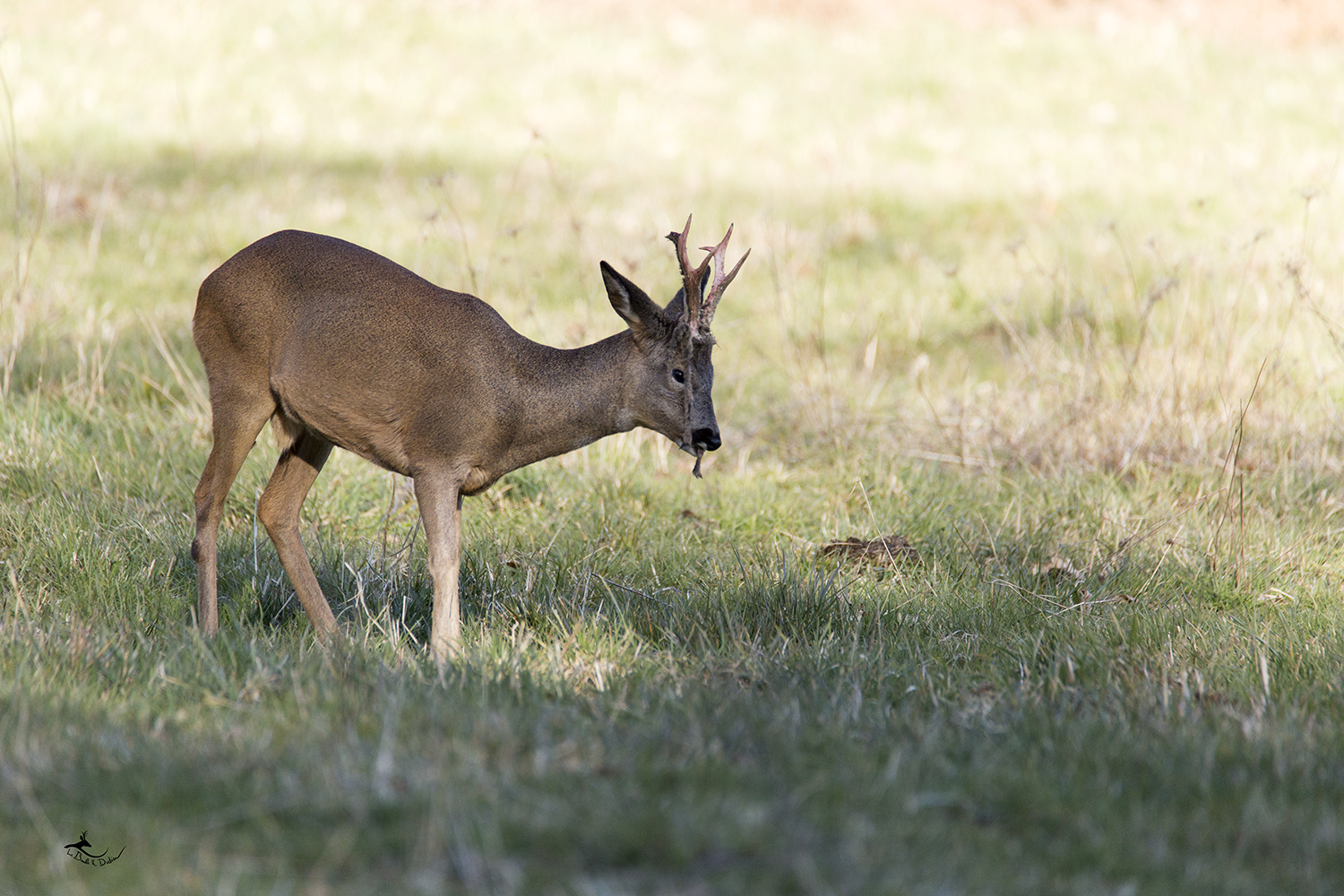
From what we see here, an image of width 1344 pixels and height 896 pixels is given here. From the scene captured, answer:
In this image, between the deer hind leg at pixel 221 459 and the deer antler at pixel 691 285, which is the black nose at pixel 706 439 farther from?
→ the deer hind leg at pixel 221 459

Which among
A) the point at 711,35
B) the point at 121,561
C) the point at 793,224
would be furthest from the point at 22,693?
the point at 711,35

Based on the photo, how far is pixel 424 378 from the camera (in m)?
4.35

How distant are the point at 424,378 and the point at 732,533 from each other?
1.73 meters

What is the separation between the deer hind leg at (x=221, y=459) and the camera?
4551 millimetres

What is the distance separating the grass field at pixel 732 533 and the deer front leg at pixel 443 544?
0.57ft

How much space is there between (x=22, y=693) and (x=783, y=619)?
2338 mm

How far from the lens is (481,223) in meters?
9.70

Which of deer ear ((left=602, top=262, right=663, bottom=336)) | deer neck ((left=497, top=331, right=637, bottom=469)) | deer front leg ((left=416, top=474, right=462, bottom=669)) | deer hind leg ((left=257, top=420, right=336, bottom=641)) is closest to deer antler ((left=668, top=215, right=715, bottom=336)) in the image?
deer ear ((left=602, top=262, right=663, bottom=336))

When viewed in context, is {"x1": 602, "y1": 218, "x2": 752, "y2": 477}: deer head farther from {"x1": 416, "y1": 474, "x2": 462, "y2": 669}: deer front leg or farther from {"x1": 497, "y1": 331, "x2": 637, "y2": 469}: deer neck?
{"x1": 416, "y1": 474, "x2": 462, "y2": 669}: deer front leg

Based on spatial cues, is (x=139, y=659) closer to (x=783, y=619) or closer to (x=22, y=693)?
(x=22, y=693)

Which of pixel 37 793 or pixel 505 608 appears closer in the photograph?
pixel 37 793
